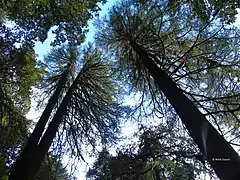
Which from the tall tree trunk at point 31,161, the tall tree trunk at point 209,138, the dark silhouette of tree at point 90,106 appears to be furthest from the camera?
the dark silhouette of tree at point 90,106

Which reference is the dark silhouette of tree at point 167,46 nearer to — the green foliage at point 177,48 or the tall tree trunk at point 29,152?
the green foliage at point 177,48

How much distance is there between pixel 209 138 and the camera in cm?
373

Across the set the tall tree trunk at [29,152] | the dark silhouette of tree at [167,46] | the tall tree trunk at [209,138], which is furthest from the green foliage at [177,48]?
the tall tree trunk at [29,152]

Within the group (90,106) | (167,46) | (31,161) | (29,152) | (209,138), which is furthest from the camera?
(90,106)

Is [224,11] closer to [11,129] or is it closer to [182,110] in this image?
[182,110]

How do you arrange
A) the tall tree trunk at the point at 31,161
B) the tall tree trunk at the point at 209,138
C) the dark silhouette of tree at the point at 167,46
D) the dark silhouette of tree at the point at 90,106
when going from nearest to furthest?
the tall tree trunk at the point at 209,138, the tall tree trunk at the point at 31,161, the dark silhouette of tree at the point at 167,46, the dark silhouette of tree at the point at 90,106

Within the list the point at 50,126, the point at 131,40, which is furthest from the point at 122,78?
the point at 50,126

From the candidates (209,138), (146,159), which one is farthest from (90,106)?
(209,138)

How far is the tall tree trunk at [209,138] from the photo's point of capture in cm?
320

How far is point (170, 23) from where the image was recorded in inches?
278

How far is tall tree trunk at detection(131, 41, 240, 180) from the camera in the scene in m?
3.20

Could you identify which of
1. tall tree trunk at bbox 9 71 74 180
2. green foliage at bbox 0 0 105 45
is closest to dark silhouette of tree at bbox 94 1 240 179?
green foliage at bbox 0 0 105 45

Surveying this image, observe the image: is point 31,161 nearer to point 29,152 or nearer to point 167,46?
point 29,152

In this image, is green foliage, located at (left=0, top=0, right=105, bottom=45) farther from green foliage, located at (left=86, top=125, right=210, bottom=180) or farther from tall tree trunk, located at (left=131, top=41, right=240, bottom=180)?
green foliage, located at (left=86, top=125, right=210, bottom=180)
